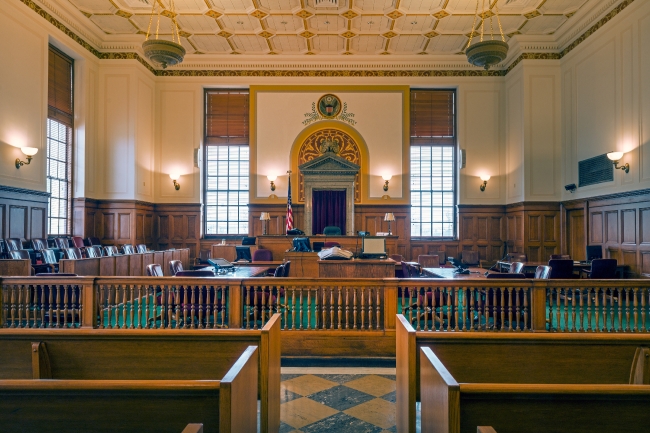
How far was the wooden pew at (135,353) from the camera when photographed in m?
2.40

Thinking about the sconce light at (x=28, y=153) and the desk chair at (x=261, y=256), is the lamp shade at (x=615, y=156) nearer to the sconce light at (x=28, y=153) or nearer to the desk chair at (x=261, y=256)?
the desk chair at (x=261, y=256)

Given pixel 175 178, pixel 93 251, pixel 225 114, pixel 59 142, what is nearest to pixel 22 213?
pixel 93 251

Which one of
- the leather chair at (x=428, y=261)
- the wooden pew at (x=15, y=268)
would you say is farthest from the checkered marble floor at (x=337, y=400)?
the leather chair at (x=428, y=261)

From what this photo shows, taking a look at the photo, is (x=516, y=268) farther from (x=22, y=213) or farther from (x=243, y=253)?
(x=22, y=213)

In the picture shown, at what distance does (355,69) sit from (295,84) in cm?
207

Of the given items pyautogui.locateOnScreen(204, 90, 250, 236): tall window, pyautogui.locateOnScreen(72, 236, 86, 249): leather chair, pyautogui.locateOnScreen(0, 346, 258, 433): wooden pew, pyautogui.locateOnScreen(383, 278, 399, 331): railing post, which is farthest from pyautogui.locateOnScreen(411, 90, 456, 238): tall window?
pyautogui.locateOnScreen(0, 346, 258, 433): wooden pew

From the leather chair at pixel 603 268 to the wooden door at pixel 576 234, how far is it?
2.70m

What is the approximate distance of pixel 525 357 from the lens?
248 centimetres

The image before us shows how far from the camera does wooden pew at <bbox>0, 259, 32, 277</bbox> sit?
630 cm

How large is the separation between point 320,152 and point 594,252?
8.23 metres

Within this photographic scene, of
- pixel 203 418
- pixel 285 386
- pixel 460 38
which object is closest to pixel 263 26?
pixel 460 38

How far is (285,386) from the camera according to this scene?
147 inches

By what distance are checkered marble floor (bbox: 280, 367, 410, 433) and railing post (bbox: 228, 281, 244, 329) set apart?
719mm

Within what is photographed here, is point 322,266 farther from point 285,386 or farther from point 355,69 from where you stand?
point 355,69
